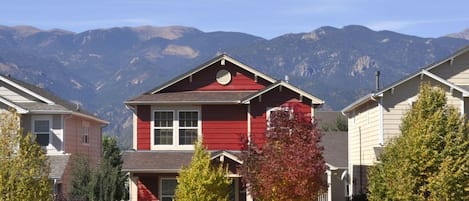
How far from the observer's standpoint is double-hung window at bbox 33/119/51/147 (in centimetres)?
4614

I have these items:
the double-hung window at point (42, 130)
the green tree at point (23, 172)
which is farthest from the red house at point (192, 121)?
the green tree at point (23, 172)

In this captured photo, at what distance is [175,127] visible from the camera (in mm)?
43625

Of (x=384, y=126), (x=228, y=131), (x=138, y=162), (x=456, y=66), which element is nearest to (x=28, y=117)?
(x=138, y=162)

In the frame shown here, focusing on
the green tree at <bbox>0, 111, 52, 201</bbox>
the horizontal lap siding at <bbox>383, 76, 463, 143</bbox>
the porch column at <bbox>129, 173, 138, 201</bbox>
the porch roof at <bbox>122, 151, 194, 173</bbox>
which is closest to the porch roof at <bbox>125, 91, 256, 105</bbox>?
the porch roof at <bbox>122, 151, 194, 173</bbox>

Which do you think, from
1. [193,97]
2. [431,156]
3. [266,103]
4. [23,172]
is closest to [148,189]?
[193,97]

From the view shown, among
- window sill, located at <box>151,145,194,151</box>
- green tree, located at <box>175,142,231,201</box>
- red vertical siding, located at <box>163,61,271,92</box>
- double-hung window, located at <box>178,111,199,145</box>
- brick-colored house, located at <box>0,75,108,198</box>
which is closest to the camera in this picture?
green tree, located at <box>175,142,231,201</box>

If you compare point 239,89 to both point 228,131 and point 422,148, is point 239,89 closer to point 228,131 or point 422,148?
point 228,131

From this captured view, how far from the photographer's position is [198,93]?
146 ft

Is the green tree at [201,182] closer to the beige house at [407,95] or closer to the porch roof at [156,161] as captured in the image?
the porch roof at [156,161]

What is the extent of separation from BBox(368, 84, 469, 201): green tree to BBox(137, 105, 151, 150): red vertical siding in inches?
554

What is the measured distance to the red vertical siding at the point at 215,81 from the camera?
44781mm

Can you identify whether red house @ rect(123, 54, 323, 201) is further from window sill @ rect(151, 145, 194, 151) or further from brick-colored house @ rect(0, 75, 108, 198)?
brick-colored house @ rect(0, 75, 108, 198)

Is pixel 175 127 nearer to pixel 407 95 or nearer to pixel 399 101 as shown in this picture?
pixel 399 101

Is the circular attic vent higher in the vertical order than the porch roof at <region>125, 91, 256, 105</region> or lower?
higher
